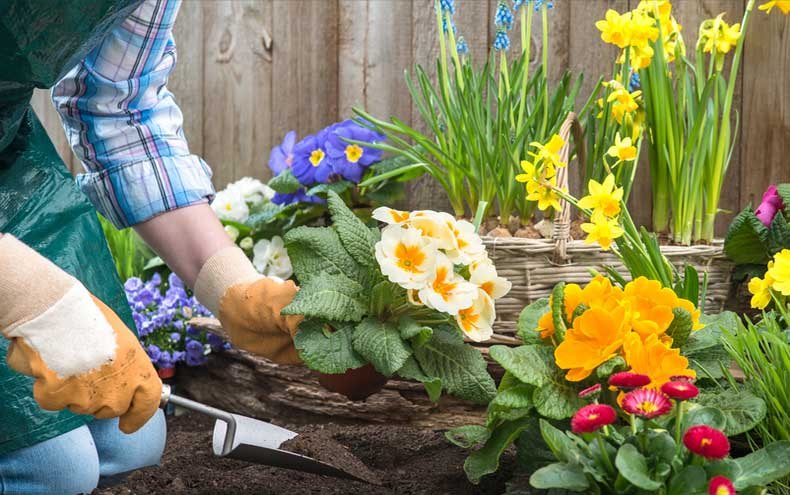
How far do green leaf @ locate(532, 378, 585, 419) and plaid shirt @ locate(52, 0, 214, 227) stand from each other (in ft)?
2.63

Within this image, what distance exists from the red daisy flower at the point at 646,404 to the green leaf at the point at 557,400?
163mm

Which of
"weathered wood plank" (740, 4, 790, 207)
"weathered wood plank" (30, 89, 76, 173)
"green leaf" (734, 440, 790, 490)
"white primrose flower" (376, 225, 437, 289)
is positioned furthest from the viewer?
"weathered wood plank" (30, 89, 76, 173)

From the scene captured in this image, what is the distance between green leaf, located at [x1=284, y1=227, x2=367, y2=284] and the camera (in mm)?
1358

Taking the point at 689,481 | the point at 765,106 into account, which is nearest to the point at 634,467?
the point at 689,481

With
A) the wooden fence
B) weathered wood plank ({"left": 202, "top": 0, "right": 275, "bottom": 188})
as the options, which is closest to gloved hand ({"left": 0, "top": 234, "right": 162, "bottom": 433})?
the wooden fence

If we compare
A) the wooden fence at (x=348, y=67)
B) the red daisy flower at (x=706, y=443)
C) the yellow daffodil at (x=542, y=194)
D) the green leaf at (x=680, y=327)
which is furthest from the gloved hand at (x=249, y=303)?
the wooden fence at (x=348, y=67)

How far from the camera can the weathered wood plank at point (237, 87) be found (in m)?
2.91

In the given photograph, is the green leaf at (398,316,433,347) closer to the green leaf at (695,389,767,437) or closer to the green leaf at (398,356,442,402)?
the green leaf at (398,356,442,402)

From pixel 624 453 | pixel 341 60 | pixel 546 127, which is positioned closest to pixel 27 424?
pixel 624 453

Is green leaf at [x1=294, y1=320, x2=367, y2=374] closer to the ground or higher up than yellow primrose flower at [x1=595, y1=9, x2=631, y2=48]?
closer to the ground

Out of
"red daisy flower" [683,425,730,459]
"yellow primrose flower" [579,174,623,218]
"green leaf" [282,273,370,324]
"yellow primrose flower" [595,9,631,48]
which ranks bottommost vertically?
"red daisy flower" [683,425,730,459]

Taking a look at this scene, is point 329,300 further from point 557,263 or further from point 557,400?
point 557,263

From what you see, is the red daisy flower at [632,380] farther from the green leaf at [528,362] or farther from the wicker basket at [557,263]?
the wicker basket at [557,263]

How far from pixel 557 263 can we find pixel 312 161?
85 cm
